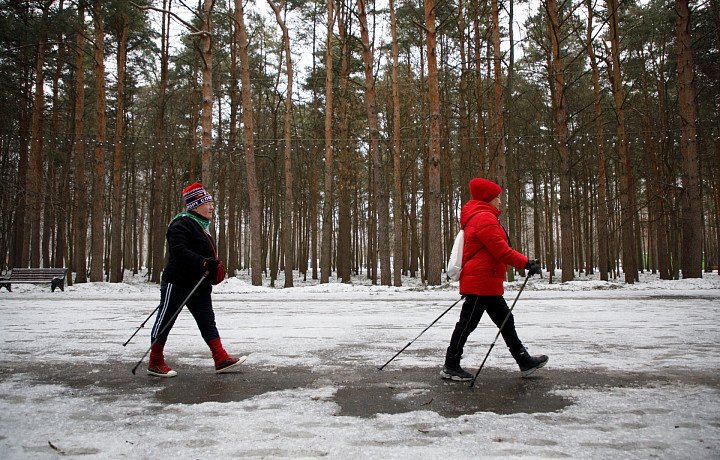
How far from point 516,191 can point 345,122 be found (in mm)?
11289

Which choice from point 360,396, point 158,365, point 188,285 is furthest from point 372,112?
point 360,396

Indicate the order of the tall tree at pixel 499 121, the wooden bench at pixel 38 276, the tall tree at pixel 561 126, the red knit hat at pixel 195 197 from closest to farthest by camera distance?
the red knit hat at pixel 195 197
the wooden bench at pixel 38 276
the tall tree at pixel 499 121
the tall tree at pixel 561 126

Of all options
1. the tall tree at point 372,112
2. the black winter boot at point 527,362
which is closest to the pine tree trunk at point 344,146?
the tall tree at point 372,112

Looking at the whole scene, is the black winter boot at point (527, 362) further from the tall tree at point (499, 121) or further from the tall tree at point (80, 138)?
the tall tree at point (80, 138)

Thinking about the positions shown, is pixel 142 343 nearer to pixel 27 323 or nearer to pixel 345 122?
pixel 27 323

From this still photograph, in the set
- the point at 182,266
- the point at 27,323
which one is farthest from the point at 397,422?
the point at 27,323

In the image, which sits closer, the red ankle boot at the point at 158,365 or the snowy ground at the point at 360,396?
the snowy ground at the point at 360,396

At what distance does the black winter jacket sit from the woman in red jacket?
8.02 ft

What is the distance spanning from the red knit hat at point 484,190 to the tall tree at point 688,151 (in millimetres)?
17303

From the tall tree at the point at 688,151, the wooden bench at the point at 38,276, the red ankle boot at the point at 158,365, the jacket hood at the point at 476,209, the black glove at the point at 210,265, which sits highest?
the tall tree at the point at 688,151

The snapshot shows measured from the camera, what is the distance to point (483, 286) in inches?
167

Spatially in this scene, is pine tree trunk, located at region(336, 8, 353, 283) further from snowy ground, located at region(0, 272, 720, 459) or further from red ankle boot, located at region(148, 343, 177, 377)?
red ankle boot, located at region(148, 343, 177, 377)

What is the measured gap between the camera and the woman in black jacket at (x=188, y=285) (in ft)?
14.8

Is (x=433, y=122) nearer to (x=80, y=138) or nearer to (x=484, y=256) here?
(x=484, y=256)
